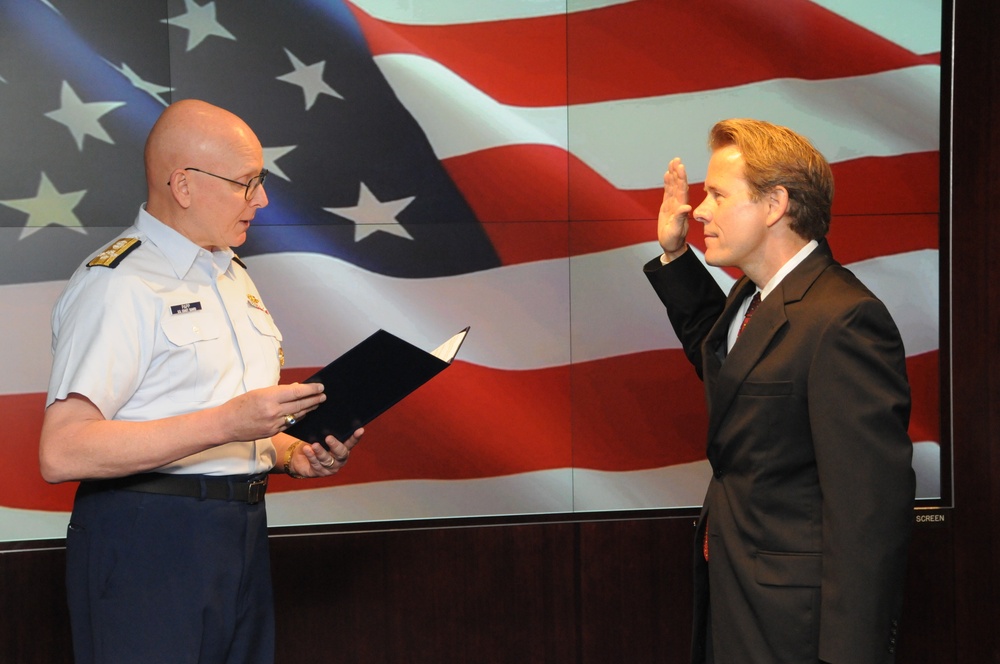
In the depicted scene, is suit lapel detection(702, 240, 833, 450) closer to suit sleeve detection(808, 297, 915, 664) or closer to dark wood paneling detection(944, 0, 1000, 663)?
suit sleeve detection(808, 297, 915, 664)

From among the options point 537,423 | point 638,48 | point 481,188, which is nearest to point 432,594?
point 537,423

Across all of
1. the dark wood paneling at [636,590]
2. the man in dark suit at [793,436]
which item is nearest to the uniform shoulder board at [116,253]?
the man in dark suit at [793,436]

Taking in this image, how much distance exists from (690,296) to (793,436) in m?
0.58

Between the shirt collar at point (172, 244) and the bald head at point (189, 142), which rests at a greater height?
the bald head at point (189, 142)

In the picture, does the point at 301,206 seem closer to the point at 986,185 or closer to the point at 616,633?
the point at 616,633

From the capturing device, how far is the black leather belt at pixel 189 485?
1990 mm

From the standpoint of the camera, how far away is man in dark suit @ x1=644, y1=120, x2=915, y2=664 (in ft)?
5.80

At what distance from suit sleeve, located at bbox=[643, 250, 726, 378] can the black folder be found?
577 mm

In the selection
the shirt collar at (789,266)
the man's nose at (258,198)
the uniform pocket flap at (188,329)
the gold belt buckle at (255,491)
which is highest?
the man's nose at (258,198)

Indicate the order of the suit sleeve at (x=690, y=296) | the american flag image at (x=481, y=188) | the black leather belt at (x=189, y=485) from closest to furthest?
1. the black leather belt at (x=189, y=485)
2. the suit sleeve at (x=690, y=296)
3. the american flag image at (x=481, y=188)

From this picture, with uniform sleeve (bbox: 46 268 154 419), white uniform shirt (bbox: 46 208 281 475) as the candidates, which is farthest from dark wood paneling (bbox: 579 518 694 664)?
uniform sleeve (bbox: 46 268 154 419)

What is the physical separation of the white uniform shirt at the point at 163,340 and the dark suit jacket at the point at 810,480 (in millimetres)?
1051

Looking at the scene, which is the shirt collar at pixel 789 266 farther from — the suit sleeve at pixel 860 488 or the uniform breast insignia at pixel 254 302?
the uniform breast insignia at pixel 254 302

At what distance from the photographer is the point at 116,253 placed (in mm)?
2021
